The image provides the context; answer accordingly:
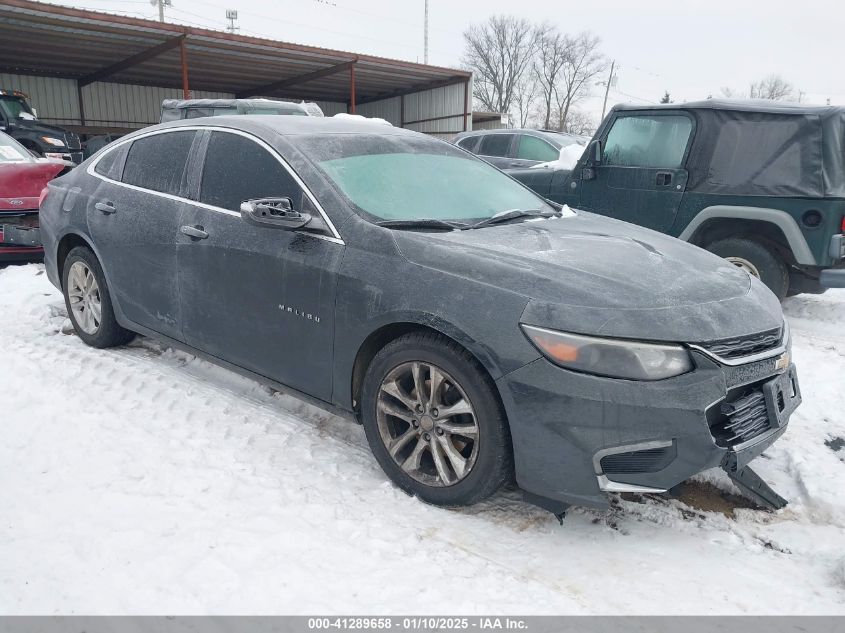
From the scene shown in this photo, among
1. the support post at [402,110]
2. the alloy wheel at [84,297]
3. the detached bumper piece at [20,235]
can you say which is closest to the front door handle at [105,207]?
the alloy wheel at [84,297]

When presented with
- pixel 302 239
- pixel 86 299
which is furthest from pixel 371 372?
pixel 86 299

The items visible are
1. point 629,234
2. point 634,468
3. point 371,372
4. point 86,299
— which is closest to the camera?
point 634,468

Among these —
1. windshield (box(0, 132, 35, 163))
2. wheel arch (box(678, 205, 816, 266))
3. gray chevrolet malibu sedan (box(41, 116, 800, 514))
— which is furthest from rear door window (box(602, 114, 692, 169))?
windshield (box(0, 132, 35, 163))

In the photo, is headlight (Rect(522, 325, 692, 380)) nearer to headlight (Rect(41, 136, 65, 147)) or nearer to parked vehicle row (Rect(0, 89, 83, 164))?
parked vehicle row (Rect(0, 89, 83, 164))

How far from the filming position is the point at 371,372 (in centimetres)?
292

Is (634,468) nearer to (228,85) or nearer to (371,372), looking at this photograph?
(371,372)

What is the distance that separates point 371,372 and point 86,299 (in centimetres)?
275

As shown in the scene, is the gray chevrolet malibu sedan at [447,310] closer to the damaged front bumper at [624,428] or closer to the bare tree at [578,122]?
the damaged front bumper at [624,428]

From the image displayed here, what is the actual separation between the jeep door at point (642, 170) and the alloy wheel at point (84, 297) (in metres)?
4.71

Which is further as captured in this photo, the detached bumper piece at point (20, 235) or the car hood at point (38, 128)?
the car hood at point (38, 128)

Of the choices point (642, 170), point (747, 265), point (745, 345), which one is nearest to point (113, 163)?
point (745, 345)

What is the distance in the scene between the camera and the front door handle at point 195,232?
11.8 ft

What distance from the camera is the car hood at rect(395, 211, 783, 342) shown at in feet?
8.06

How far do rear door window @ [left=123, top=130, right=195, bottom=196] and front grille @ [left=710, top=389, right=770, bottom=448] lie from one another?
3.13 meters
